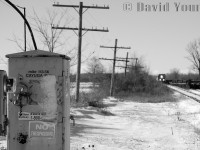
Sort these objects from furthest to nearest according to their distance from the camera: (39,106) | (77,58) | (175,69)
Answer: (175,69) → (77,58) → (39,106)

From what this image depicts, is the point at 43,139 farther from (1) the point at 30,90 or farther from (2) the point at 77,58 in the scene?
(2) the point at 77,58

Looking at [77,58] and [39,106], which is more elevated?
[77,58]

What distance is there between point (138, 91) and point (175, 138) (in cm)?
3566

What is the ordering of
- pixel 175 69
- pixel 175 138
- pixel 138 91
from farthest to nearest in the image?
1. pixel 175 69
2. pixel 138 91
3. pixel 175 138

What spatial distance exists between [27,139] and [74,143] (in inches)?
125

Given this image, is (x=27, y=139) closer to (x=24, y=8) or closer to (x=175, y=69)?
(x=24, y=8)

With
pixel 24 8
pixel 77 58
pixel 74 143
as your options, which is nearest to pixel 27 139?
pixel 74 143

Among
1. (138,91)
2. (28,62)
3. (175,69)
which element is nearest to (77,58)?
(28,62)

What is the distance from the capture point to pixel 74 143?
329 inches

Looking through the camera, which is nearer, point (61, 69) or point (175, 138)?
point (61, 69)

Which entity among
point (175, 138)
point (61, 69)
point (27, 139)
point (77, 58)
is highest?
point (77, 58)

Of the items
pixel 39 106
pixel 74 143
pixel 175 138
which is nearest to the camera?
pixel 39 106

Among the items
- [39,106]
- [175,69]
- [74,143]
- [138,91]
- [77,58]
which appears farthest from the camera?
[175,69]

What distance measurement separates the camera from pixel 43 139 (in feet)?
17.4
